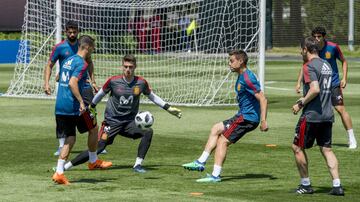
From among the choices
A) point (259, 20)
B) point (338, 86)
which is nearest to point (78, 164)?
point (338, 86)

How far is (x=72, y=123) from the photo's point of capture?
13516 mm

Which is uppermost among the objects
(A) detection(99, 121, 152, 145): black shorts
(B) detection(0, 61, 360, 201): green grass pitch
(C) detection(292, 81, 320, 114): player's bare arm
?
(C) detection(292, 81, 320, 114): player's bare arm

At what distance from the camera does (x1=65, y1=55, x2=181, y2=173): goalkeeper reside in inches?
574

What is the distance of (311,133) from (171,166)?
10.0ft

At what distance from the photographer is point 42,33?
97.7 ft

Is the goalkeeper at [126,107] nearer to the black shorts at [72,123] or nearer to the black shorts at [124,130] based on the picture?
the black shorts at [124,130]

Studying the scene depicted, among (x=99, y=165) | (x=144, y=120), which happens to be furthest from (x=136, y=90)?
(x=99, y=165)

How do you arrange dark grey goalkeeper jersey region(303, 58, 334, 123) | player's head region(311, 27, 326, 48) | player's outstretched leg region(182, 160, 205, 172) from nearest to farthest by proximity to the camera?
dark grey goalkeeper jersey region(303, 58, 334, 123), player's outstretched leg region(182, 160, 205, 172), player's head region(311, 27, 326, 48)

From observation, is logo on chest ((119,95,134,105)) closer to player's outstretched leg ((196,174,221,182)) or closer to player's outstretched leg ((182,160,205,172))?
player's outstretched leg ((182,160,205,172))

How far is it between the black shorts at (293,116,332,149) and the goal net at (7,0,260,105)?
13232 millimetres

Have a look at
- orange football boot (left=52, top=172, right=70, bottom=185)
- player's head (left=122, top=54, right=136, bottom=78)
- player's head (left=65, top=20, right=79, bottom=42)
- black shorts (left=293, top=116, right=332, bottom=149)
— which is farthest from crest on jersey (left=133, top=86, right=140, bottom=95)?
black shorts (left=293, top=116, right=332, bottom=149)

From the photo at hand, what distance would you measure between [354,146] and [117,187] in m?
5.49

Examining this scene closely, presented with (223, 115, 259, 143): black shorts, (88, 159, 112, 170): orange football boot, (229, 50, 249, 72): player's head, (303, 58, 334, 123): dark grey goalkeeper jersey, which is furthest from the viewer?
(88, 159, 112, 170): orange football boot

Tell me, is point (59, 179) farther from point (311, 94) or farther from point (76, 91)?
point (311, 94)
